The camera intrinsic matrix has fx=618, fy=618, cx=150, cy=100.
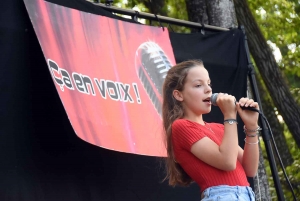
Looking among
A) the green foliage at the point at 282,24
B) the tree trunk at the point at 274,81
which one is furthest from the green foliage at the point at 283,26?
the tree trunk at the point at 274,81

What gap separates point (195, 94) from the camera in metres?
2.92

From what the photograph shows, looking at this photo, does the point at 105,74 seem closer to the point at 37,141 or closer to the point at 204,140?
the point at 37,141

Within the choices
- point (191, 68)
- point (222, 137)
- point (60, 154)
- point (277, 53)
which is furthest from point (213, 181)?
point (277, 53)

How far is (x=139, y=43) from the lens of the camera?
4.42 m

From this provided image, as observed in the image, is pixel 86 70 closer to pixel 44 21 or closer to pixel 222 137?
pixel 44 21

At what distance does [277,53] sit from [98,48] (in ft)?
29.9

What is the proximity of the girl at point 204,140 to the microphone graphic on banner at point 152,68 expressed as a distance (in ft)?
4.05

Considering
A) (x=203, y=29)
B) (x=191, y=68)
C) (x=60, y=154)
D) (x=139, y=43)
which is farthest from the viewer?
(x=203, y=29)

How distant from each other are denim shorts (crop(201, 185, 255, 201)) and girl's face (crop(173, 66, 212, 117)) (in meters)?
0.39

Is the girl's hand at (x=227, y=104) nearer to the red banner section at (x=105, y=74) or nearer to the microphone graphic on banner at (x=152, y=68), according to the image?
the red banner section at (x=105, y=74)

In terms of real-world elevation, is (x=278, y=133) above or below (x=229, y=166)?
below

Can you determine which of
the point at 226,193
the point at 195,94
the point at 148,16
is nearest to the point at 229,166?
the point at 226,193

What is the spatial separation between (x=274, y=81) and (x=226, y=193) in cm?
436

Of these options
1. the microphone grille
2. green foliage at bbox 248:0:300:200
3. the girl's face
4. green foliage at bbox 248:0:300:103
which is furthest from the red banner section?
green foliage at bbox 248:0:300:103
